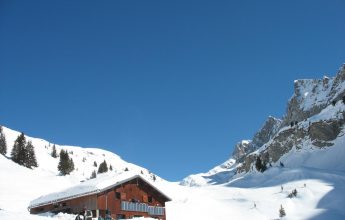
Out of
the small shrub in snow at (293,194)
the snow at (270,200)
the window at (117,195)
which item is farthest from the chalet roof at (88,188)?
the small shrub in snow at (293,194)

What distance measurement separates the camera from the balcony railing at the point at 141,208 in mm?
51125

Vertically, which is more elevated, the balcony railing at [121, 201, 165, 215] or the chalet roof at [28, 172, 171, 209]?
the chalet roof at [28, 172, 171, 209]

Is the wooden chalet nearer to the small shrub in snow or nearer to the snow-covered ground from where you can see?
the snow-covered ground

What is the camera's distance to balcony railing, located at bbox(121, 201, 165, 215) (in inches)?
2013

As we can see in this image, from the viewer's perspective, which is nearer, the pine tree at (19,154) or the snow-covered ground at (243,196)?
the snow-covered ground at (243,196)

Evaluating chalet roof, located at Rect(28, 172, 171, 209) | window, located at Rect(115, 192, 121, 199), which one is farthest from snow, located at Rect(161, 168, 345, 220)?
chalet roof, located at Rect(28, 172, 171, 209)

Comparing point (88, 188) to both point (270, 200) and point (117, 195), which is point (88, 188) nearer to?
point (117, 195)

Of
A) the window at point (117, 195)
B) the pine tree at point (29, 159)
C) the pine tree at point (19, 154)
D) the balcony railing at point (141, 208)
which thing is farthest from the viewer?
the pine tree at point (29, 159)

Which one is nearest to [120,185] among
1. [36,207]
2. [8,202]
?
[36,207]

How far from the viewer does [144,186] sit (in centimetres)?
5447

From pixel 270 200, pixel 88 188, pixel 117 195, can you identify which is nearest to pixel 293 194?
pixel 270 200

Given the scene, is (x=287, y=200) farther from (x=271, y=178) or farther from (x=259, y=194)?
(x=271, y=178)

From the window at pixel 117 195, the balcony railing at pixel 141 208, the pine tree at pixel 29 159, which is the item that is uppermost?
the pine tree at pixel 29 159

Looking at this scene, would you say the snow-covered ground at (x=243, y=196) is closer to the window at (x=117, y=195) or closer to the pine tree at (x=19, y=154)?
the window at (x=117, y=195)
